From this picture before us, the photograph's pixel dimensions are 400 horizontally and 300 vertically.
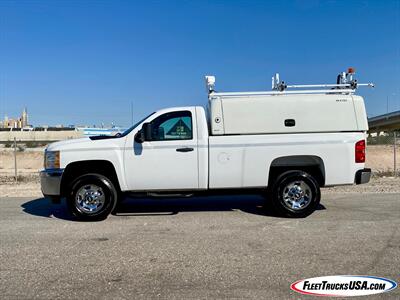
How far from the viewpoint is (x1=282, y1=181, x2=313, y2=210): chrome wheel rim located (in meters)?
7.54

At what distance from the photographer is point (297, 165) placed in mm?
7535

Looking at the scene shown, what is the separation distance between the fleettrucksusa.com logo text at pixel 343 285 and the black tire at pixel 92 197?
420cm

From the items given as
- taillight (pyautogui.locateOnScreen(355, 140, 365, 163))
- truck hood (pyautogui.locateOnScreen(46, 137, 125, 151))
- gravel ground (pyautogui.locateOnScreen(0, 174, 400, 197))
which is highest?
truck hood (pyautogui.locateOnScreen(46, 137, 125, 151))

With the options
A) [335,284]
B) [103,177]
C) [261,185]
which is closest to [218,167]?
[261,185]

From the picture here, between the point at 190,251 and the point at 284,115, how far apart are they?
3.40 m

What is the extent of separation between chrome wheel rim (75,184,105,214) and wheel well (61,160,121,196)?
0.31m

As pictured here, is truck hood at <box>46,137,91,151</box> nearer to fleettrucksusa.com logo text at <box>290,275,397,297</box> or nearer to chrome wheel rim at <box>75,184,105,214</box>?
chrome wheel rim at <box>75,184,105,214</box>

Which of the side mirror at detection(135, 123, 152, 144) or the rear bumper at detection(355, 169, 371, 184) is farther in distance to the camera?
Result: the rear bumper at detection(355, 169, 371, 184)

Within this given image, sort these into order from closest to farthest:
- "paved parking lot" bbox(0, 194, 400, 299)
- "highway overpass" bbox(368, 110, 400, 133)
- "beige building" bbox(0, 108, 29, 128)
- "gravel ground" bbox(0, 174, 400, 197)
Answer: "paved parking lot" bbox(0, 194, 400, 299) < "gravel ground" bbox(0, 174, 400, 197) < "highway overpass" bbox(368, 110, 400, 133) < "beige building" bbox(0, 108, 29, 128)

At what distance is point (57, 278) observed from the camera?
452 cm

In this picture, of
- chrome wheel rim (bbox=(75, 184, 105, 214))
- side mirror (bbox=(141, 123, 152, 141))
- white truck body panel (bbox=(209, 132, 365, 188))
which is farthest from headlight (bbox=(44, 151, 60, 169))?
white truck body panel (bbox=(209, 132, 365, 188))

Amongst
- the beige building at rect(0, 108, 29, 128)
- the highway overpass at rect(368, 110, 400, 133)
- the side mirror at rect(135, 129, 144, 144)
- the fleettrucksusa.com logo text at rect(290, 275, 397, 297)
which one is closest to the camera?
the fleettrucksusa.com logo text at rect(290, 275, 397, 297)

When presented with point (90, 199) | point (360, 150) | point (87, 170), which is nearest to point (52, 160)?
point (87, 170)

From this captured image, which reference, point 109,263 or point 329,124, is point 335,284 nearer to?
point 109,263
